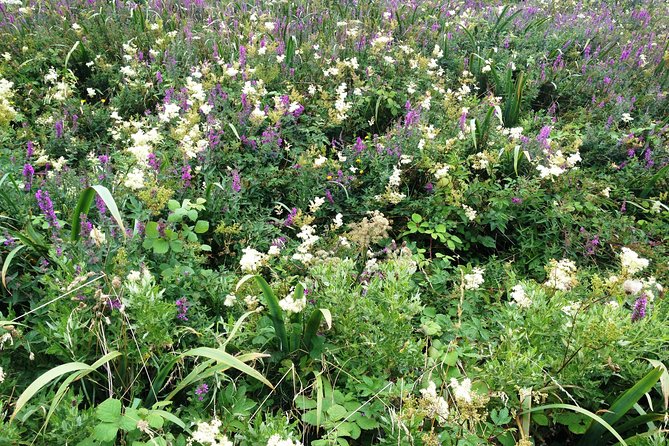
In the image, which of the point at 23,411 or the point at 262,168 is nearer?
the point at 23,411

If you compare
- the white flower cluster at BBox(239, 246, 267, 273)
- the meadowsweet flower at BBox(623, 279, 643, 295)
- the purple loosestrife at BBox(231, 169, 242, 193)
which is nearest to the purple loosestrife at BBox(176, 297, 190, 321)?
the white flower cluster at BBox(239, 246, 267, 273)

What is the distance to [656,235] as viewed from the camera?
355cm

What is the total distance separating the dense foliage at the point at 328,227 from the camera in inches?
74.7

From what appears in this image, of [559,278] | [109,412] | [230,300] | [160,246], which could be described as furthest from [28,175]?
[559,278]

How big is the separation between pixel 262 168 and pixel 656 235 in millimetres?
3087

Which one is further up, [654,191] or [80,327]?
[80,327]

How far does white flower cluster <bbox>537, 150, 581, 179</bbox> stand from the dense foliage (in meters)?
0.05

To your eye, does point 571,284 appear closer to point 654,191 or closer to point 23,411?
point 654,191

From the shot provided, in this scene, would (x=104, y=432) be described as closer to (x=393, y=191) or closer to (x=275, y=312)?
(x=275, y=312)

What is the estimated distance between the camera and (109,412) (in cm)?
159

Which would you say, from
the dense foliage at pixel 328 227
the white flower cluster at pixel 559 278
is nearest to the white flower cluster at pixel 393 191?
the dense foliage at pixel 328 227

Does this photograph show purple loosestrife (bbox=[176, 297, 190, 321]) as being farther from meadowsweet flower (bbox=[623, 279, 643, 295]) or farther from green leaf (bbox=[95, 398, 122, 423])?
meadowsweet flower (bbox=[623, 279, 643, 295])

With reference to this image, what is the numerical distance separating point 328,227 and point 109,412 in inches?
78.8

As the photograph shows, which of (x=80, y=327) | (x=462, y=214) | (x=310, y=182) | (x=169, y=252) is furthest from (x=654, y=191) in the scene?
(x=80, y=327)
